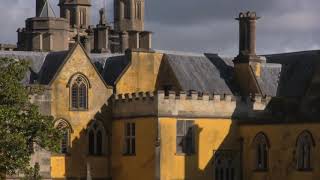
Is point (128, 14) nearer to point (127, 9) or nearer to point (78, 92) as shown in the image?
point (127, 9)

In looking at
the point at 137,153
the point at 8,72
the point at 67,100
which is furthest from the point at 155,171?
the point at 8,72

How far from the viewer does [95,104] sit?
7494 centimetres

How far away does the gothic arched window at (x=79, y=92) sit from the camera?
2926 inches

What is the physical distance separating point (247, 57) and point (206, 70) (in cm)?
268

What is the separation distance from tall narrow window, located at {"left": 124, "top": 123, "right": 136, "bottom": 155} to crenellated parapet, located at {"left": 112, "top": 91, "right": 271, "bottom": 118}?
2.14 feet

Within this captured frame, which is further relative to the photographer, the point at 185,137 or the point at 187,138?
the point at 187,138

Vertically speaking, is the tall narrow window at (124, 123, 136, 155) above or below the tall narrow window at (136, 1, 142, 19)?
below

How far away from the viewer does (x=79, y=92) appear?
74562mm

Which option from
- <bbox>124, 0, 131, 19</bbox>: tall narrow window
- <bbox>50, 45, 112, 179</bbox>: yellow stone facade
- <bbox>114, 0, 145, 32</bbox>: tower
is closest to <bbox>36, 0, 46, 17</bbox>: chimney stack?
<bbox>114, 0, 145, 32</bbox>: tower

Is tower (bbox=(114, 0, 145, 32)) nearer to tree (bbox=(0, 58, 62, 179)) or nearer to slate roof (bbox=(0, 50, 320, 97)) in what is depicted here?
slate roof (bbox=(0, 50, 320, 97))

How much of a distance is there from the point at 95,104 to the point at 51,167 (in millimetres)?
4696

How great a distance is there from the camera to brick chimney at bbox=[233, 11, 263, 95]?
257 feet

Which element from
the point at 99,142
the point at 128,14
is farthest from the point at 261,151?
the point at 128,14

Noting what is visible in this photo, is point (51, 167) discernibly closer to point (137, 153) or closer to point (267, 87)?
point (137, 153)
